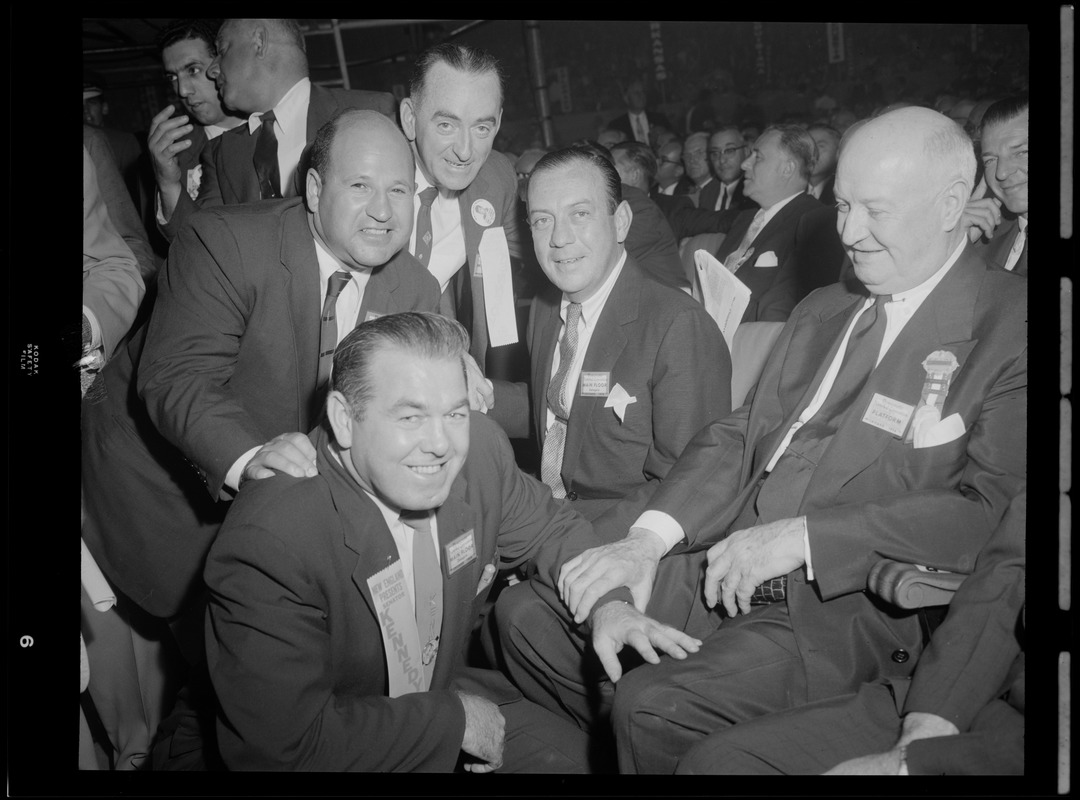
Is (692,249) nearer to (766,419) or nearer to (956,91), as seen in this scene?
(956,91)

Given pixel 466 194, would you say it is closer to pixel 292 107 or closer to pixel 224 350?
pixel 292 107

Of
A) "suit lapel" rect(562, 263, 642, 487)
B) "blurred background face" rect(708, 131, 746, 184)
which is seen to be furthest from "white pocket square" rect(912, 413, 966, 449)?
"blurred background face" rect(708, 131, 746, 184)

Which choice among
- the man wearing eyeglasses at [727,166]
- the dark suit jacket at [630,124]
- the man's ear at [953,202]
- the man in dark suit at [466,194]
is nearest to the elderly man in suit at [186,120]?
the man in dark suit at [466,194]

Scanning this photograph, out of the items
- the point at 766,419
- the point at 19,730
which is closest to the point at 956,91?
the point at 766,419

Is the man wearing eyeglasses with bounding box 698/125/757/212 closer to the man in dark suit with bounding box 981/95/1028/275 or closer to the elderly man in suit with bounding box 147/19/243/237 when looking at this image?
the man in dark suit with bounding box 981/95/1028/275

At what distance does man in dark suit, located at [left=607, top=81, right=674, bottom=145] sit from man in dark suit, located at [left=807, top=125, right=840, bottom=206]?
803 millimetres

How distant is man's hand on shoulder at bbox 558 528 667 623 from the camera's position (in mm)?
1766

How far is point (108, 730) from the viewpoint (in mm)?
2178

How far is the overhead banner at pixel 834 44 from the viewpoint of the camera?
2.96 m

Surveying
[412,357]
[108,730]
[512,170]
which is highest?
[512,170]

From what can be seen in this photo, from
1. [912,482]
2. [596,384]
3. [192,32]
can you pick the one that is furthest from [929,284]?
[192,32]

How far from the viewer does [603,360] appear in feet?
7.14

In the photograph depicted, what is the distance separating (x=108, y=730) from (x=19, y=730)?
0.42m

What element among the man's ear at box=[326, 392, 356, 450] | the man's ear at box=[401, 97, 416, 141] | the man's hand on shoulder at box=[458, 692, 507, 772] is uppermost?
the man's ear at box=[401, 97, 416, 141]
